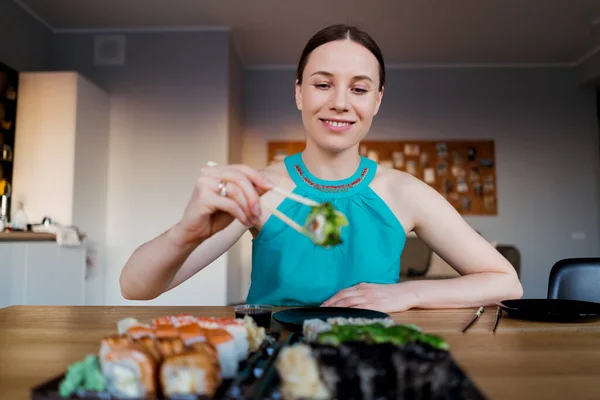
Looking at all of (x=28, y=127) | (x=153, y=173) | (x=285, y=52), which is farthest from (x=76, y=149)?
(x=285, y=52)

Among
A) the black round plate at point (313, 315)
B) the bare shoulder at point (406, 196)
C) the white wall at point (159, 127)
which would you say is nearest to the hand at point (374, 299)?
the black round plate at point (313, 315)

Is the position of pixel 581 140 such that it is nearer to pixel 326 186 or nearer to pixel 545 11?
pixel 545 11

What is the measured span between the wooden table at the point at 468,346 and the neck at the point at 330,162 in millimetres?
466

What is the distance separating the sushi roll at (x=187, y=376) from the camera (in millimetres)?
497

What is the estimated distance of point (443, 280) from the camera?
4.23 feet

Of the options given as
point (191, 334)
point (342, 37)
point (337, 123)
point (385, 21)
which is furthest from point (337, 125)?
point (385, 21)

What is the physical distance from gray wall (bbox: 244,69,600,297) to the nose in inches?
184

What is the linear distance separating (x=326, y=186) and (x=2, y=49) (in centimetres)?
356

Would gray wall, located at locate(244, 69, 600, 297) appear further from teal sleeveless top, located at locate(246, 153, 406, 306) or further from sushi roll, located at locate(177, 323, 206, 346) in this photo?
sushi roll, located at locate(177, 323, 206, 346)

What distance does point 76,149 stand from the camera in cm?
398

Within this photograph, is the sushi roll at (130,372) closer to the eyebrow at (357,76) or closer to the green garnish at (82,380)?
the green garnish at (82,380)

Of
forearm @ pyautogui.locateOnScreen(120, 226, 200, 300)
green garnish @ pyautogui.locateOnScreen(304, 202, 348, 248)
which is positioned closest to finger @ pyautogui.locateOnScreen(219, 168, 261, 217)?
green garnish @ pyautogui.locateOnScreen(304, 202, 348, 248)

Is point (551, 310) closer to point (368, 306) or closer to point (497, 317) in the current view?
point (497, 317)

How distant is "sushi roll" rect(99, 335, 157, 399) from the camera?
1.62 ft
